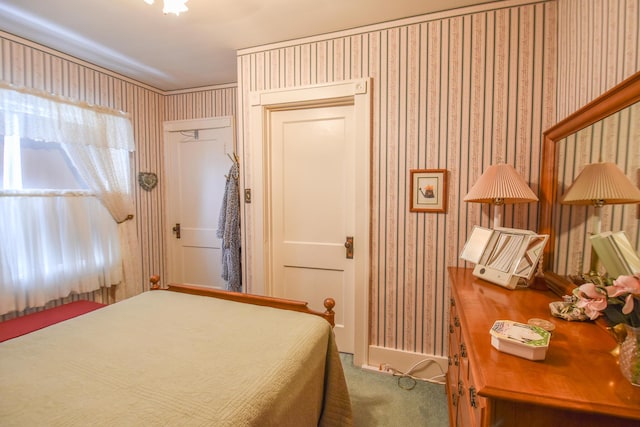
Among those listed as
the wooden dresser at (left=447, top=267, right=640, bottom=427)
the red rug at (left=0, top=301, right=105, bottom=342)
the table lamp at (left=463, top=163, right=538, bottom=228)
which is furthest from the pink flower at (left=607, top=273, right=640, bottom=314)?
the red rug at (left=0, top=301, right=105, bottom=342)

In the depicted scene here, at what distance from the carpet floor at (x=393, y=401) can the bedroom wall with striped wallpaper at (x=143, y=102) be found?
258 centimetres

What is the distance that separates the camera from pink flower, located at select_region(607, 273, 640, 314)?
2.25ft

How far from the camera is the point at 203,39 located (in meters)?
2.28

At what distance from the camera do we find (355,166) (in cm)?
218

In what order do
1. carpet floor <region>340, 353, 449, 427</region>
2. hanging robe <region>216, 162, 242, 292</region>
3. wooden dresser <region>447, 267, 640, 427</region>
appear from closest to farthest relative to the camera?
wooden dresser <region>447, 267, 640, 427</region>, carpet floor <region>340, 353, 449, 427</region>, hanging robe <region>216, 162, 242, 292</region>

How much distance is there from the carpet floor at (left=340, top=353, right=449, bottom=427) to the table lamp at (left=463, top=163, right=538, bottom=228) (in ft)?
4.26

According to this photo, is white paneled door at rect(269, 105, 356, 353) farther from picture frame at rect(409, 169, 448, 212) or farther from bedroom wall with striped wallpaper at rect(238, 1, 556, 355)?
picture frame at rect(409, 169, 448, 212)

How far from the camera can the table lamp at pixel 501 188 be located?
5.10 ft

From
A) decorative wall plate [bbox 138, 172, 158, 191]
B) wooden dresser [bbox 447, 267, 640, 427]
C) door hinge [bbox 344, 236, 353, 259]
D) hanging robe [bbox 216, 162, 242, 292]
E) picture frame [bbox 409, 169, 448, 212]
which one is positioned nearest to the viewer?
wooden dresser [bbox 447, 267, 640, 427]

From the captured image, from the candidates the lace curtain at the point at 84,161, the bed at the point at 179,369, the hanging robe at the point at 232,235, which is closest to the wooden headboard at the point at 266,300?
the bed at the point at 179,369

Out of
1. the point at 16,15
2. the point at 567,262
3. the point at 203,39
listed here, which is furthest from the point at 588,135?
the point at 16,15

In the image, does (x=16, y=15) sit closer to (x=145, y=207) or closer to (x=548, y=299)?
(x=145, y=207)

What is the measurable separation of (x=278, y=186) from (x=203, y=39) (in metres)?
1.27

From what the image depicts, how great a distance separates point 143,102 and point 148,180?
847 millimetres
